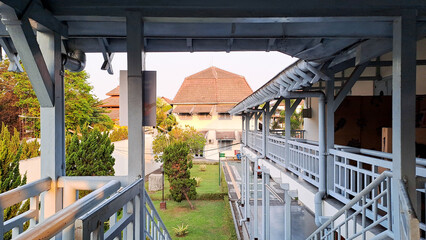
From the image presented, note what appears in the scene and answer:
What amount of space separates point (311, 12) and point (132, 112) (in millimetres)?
1696

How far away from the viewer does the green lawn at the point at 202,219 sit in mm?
10734

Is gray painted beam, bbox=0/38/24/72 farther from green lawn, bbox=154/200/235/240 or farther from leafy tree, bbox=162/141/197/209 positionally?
leafy tree, bbox=162/141/197/209

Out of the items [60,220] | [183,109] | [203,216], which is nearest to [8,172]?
[60,220]

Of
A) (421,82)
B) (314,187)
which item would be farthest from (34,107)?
(421,82)

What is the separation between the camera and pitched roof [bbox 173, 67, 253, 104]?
116 ft

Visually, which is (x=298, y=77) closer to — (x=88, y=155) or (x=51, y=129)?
(x=51, y=129)

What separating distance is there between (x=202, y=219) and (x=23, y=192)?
36.2 feet

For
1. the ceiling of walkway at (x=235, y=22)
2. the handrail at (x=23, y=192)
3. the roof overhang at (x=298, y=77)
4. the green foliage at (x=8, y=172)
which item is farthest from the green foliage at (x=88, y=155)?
the handrail at (x=23, y=192)

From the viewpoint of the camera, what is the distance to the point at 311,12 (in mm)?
2322

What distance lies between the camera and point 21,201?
2.40 m

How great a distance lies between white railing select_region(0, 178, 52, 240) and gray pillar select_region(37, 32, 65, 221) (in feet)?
0.34

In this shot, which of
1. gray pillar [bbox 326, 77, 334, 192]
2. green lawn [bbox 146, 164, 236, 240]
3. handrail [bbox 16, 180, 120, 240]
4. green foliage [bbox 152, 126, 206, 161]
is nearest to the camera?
handrail [bbox 16, 180, 120, 240]

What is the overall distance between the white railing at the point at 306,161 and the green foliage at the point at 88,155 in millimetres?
6971

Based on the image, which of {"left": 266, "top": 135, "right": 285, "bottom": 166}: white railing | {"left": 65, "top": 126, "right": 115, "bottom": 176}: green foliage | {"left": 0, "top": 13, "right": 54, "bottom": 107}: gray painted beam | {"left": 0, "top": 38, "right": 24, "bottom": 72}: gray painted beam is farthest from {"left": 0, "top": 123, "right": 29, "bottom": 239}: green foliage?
{"left": 266, "top": 135, "right": 285, "bottom": 166}: white railing
